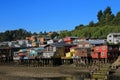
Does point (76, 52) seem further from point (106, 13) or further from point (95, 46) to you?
point (106, 13)

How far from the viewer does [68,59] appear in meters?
74.7

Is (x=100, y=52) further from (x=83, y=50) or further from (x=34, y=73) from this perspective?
(x=34, y=73)

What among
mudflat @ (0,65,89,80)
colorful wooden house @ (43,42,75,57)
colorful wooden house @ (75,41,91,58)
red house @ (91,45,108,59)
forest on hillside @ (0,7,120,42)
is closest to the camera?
mudflat @ (0,65,89,80)

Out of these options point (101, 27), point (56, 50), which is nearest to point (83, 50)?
point (56, 50)

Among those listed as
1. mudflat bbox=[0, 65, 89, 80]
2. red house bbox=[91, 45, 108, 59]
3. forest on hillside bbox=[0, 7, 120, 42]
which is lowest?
mudflat bbox=[0, 65, 89, 80]

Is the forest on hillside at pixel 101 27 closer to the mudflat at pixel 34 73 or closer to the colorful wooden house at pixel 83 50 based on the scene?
the colorful wooden house at pixel 83 50

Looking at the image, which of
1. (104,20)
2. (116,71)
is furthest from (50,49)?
(104,20)

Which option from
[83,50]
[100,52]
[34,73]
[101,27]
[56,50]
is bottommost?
[34,73]

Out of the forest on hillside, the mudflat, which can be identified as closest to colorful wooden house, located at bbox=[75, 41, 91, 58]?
the mudflat

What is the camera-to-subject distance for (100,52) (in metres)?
67.3

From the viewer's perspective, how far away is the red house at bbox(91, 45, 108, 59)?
66.1 meters

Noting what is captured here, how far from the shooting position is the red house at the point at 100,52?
6606 centimetres

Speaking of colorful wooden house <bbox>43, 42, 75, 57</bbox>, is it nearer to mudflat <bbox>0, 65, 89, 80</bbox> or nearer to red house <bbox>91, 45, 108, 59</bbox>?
red house <bbox>91, 45, 108, 59</bbox>

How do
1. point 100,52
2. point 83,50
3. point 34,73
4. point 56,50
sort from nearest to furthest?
point 34,73 → point 100,52 → point 83,50 → point 56,50
